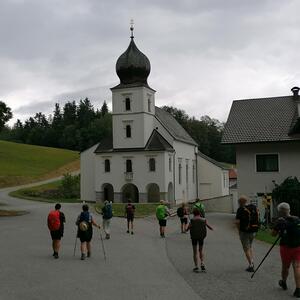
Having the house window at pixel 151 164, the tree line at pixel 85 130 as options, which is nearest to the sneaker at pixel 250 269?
the house window at pixel 151 164

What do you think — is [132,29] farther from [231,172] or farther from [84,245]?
[84,245]

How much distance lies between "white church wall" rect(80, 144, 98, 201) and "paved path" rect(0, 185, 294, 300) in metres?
34.8

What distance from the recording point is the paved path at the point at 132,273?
1016 cm

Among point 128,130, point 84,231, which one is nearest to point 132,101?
point 128,130

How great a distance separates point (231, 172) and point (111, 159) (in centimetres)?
2939

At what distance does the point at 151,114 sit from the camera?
54.4 meters

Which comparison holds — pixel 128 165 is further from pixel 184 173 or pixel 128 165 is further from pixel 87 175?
pixel 184 173

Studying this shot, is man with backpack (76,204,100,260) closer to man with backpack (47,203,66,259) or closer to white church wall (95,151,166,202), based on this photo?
man with backpack (47,203,66,259)

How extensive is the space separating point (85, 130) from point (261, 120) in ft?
287

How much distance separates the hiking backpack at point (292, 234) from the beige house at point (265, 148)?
2396 cm

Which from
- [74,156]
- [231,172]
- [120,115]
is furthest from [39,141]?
[120,115]

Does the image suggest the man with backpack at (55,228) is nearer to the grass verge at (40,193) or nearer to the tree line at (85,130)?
the grass verge at (40,193)

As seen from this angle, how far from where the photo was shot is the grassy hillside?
73.1 m

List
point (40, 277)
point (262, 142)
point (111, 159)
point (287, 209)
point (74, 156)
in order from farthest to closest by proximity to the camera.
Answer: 1. point (74, 156)
2. point (111, 159)
3. point (262, 142)
4. point (40, 277)
5. point (287, 209)
